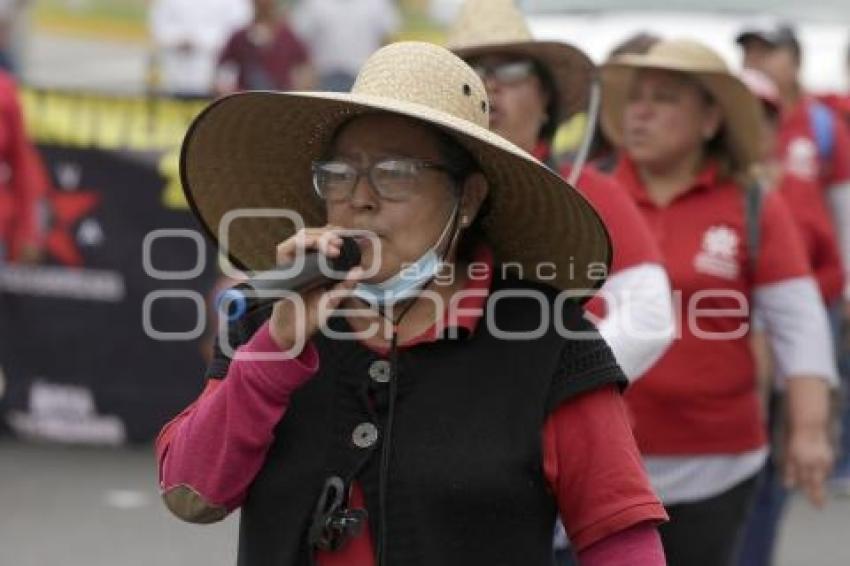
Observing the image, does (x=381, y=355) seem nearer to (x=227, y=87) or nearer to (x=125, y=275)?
(x=125, y=275)

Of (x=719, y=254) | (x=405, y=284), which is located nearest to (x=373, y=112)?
(x=405, y=284)

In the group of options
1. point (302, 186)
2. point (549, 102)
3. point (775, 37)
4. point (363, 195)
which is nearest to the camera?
point (363, 195)

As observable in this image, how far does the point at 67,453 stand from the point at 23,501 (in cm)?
93

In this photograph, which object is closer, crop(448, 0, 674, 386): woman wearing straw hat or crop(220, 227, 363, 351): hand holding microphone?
crop(220, 227, 363, 351): hand holding microphone

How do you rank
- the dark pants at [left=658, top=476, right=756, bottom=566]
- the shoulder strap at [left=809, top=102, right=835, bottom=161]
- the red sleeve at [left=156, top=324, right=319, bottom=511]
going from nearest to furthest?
the red sleeve at [left=156, top=324, right=319, bottom=511] < the dark pants at [left=658, top=476, right=756, bottom=566] < the shoulder strap at [left=809, top=102, right=835, bottom=161]

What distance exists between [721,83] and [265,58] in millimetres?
7071

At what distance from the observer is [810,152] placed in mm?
7793

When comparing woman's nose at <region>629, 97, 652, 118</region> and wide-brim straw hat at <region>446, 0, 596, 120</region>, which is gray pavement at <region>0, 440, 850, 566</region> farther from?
wide-brim straw hat at <region>446, 0, 596, 120</region>

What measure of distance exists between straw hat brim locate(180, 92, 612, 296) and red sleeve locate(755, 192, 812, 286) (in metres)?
1.94

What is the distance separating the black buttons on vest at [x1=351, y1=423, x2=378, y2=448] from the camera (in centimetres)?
307

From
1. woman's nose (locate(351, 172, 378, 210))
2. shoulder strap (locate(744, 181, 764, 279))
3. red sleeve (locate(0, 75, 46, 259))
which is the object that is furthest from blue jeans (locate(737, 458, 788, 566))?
woman's nose (locate(351, 172, 378, 210))

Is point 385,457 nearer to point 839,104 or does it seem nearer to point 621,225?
point 621,225

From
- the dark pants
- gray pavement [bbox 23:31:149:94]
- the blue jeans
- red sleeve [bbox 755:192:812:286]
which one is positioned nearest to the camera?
the dark pants

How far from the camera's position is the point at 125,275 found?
9.08 metres
